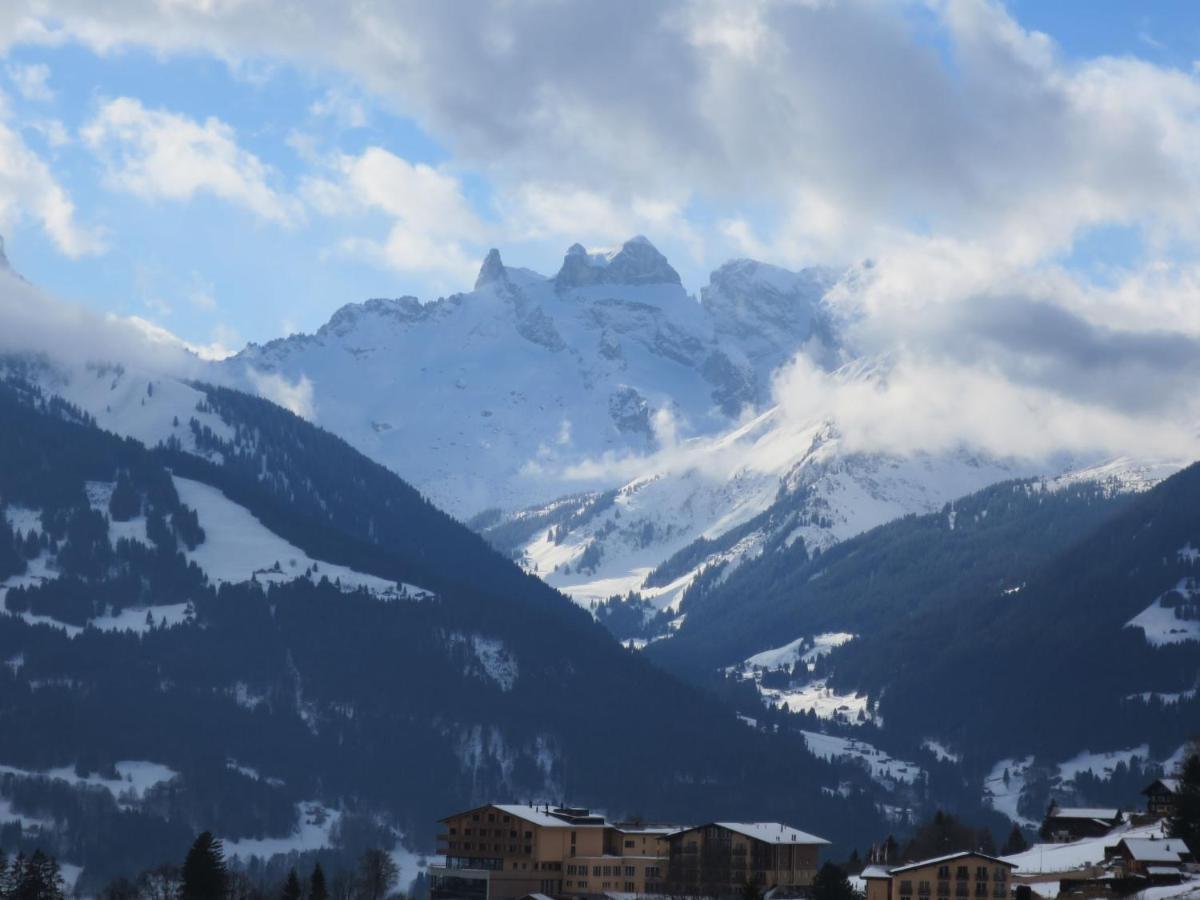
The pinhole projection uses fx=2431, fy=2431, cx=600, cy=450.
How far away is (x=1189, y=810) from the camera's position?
183 m

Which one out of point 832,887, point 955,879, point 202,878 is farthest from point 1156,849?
point 202,878

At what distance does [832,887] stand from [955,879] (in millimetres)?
11390

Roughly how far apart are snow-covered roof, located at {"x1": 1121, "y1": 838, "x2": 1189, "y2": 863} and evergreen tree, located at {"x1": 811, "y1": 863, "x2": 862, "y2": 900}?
2159 centimetres

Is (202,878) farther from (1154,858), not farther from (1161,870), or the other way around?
(1161,870)

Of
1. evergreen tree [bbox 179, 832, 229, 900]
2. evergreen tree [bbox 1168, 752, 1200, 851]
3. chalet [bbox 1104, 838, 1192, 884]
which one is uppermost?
evergreen tree [bbox 1168, 752, 1200, 851]

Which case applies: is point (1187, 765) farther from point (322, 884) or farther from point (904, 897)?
point (322, 884)

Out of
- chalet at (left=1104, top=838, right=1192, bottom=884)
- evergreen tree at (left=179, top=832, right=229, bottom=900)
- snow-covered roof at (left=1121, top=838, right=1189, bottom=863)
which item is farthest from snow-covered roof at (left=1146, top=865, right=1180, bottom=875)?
evergreen tree at (left=179, top=832, right=229, bottom=900)

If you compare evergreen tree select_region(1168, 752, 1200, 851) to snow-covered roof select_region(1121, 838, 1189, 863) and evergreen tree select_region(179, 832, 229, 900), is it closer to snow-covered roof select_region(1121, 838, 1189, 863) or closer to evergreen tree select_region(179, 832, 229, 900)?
snow-covered roof select_region(1121, 838, 1189, 863)

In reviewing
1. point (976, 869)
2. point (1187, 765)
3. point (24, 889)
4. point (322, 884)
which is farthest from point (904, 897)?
point (24, 889)

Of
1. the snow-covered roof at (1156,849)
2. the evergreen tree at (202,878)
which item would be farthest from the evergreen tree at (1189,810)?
the evergreen tree at (202,878)

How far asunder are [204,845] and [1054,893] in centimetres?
6784

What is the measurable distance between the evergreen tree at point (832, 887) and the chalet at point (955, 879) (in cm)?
410

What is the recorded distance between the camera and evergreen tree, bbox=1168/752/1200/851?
7101 inches

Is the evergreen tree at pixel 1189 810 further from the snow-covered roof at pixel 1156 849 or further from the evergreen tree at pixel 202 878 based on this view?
the evergreen tree at pixel 202 878
